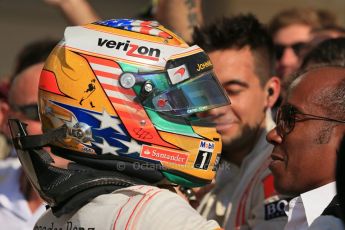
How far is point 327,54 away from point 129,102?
2.18 meters

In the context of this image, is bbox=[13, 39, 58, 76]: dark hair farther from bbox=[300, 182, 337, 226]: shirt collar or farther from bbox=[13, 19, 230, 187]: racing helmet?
bbox=[300, 182, 337, 226]: shirt collar

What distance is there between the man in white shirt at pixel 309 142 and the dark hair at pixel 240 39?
1.29 m

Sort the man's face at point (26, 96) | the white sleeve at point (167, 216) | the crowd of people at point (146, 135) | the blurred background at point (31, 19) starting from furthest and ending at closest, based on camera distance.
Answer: the blurred background at point (31, 19) < the man's face at point (26, 96) < the crowd of people at point (146, 135) < the white sleeve at point (167, 216)

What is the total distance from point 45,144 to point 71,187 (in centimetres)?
23

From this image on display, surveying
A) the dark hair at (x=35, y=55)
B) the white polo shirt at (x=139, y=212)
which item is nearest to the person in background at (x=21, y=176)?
the dark hair at (x=35, y=55)

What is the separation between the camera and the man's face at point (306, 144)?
10.2ft

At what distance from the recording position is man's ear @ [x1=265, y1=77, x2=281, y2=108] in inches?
181

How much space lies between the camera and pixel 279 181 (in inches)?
130

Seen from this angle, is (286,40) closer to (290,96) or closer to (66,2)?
(66,2)

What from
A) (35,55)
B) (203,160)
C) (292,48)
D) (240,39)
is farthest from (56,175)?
(292,48)

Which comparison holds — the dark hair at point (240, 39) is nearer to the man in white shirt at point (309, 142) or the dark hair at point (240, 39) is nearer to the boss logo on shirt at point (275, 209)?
the boss logo on shirt at point (275, 209)

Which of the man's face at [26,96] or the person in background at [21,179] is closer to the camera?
the person in background at [21,179]

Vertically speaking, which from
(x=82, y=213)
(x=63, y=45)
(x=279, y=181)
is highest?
(x=63, y=45)

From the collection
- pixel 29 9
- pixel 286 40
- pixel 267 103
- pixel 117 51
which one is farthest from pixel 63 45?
pixel 29 9
